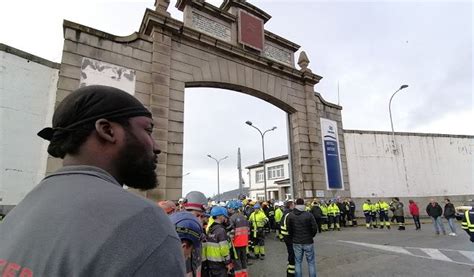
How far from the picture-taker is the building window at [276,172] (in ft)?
143

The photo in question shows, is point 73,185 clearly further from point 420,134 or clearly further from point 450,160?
point 450,160

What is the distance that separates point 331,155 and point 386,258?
30.5ft

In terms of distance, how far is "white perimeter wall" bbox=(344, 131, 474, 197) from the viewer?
19672 millimetres

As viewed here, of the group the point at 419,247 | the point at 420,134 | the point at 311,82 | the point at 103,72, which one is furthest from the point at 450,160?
the point at 103,72

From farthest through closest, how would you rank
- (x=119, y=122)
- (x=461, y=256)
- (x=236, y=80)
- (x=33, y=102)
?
(x=236, y=80)
(x=33, y=102)
(x=461, y=256)
(x=119, y=122)

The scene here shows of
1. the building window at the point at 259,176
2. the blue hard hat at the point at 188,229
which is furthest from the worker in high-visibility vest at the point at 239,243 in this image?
the building window at the point at 259,176

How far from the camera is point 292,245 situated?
6.76m

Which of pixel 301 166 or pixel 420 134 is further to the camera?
pixel 420 134

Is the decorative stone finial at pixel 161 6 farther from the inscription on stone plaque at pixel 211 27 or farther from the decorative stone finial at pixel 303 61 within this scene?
the decorative stone finial at pixel 303 61

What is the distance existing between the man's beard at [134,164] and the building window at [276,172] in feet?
141

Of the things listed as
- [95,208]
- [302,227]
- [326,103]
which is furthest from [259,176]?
[95,208]

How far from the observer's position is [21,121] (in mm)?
8680

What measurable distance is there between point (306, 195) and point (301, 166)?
1621 millimetres

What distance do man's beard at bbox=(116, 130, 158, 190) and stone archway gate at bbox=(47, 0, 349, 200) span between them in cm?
925
